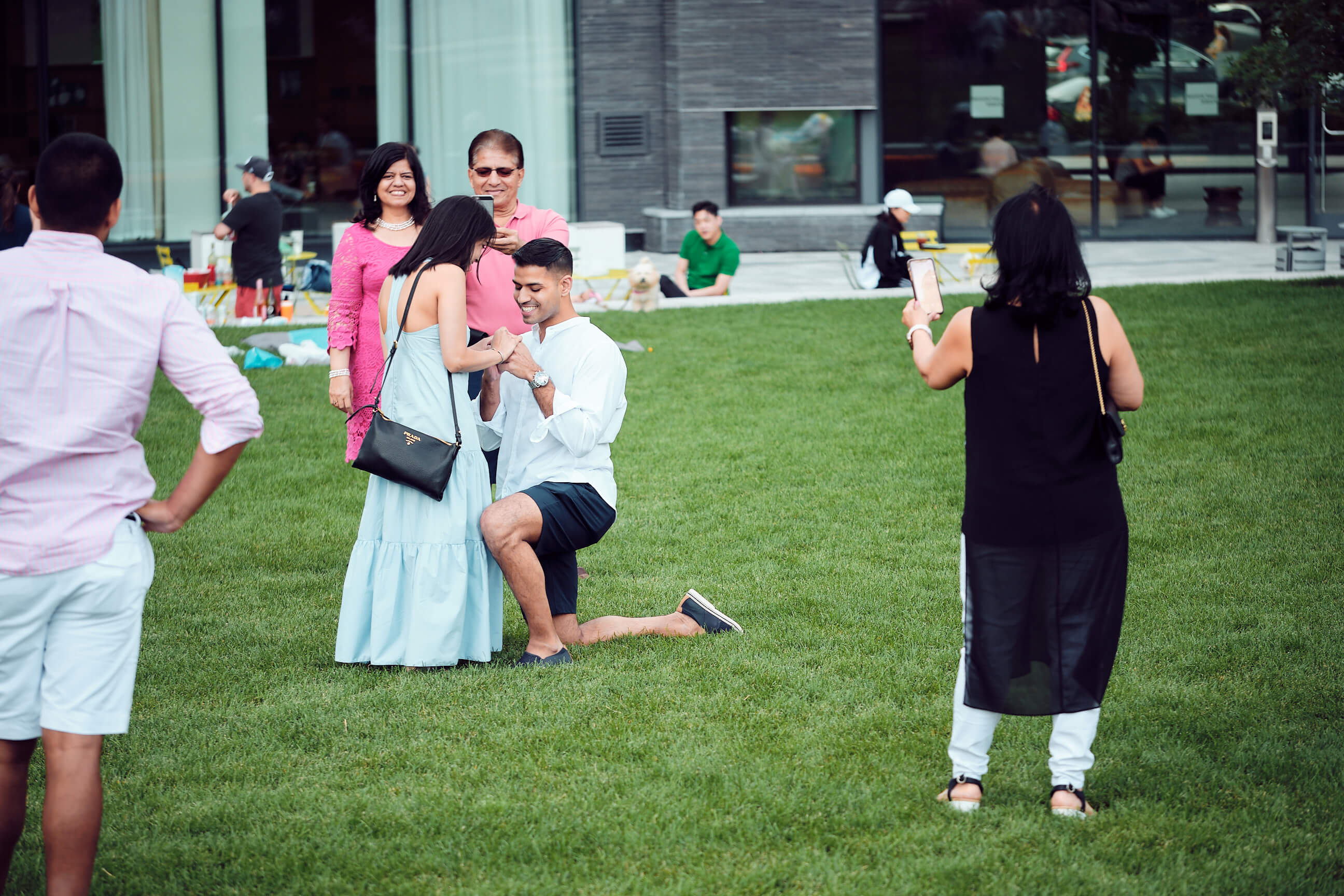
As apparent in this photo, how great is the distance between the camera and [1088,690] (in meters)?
3.54

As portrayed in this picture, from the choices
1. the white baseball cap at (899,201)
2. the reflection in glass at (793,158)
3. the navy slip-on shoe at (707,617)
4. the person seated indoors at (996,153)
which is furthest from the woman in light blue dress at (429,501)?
the person seated indoors at (996,153)

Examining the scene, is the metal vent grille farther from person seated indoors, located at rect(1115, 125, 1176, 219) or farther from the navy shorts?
the navy shorts

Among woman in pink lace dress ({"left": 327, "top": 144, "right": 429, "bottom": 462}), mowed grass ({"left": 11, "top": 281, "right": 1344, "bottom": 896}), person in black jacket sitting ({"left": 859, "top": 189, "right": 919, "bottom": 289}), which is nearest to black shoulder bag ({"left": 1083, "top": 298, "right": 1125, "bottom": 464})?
mowed grass ({"left": 11, "top": 281, "right": 1344, "bottom": 896})

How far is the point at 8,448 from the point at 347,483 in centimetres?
531

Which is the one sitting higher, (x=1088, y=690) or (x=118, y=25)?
(x=118, y=25)

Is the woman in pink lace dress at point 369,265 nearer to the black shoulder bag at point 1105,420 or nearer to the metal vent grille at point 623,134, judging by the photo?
the black shoulder bag at point 1105,420

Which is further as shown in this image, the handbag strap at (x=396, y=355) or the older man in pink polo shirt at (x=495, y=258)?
the older man in pink polo shirt at (x=495, y=258)

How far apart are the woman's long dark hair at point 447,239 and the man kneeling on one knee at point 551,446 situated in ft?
0.71

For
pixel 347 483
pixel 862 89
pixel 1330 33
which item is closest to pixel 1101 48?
pixel 862 89

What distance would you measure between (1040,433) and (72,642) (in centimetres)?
233

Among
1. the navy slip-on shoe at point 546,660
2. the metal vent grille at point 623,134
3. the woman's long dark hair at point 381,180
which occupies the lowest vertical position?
the navy slip-on shoe at point 546,660

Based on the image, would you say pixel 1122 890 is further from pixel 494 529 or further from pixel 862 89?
pixel 862 89

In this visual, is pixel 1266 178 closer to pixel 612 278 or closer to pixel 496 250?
pixel 612 278

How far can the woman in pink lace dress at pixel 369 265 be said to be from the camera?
5387mm
